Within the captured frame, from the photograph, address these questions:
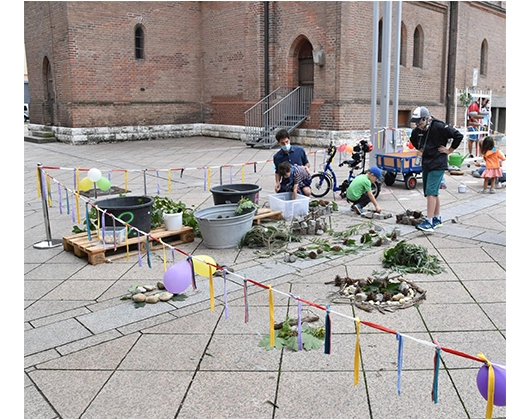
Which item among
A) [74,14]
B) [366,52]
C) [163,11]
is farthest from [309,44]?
[74,14]

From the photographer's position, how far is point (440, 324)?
447 cm

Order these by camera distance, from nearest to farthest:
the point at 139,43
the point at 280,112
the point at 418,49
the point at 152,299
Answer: the point at 152,299 < the point at 280,112 < the point at 139,43 < the point at 418,49

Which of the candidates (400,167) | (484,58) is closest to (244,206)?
(400,167)

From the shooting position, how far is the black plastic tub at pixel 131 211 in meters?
6.56

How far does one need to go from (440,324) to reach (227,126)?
19279mm

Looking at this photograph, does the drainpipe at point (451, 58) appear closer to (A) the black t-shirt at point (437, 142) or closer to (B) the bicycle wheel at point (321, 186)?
(B) the bicycle wheel at point (321, 186)

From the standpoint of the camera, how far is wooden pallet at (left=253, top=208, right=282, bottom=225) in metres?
7.92

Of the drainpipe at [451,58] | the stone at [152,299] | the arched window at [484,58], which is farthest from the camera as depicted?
the arched window at [484,58]

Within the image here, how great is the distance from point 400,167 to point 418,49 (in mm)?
13491

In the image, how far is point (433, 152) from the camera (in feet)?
24.7

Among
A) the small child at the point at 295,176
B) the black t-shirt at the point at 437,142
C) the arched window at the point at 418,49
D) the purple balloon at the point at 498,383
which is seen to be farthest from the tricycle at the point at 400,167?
the arched window at the point at 418,49

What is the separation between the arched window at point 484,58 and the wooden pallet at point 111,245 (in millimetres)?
23903

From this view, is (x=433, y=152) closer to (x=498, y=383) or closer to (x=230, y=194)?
(x=230, y=194)

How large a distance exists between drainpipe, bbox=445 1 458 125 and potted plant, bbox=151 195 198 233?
1960 centimetres
